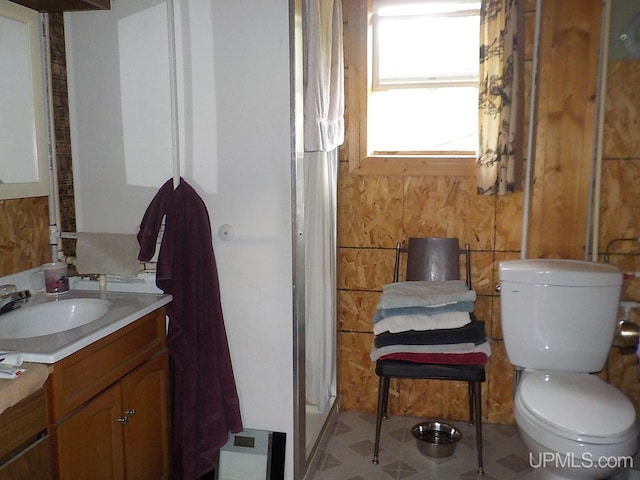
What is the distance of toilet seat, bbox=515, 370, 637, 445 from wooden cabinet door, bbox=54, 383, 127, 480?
1405 mm

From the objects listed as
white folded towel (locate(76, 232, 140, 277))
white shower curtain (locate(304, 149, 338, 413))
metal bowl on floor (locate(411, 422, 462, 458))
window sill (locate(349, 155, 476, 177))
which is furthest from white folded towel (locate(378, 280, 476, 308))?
white folded towel (locate(76, 232, 140, 277))

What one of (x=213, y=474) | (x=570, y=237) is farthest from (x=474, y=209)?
(x=213, y=474)

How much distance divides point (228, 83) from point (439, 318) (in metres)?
1.30

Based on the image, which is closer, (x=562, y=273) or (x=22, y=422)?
(x=22, y=422)

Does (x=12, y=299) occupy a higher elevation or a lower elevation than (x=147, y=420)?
higher

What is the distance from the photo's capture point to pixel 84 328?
5.75 ft

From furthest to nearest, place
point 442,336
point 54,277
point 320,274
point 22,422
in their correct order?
point 320,274
point 442,336
point 54,277
point 22,422

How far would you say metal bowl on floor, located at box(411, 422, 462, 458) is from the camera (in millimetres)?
2664

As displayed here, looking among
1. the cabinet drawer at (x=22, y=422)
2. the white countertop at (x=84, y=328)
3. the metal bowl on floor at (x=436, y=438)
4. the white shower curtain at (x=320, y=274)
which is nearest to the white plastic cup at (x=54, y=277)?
the white countertop at (x=84, y=328)

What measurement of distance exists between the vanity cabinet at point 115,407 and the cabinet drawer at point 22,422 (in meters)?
0.05

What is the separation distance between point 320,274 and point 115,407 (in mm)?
1083

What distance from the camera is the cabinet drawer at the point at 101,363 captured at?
1.58 m

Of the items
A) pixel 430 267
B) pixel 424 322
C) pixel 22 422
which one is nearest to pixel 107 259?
pixel 22 422

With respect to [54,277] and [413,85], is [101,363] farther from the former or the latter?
[413,85]
